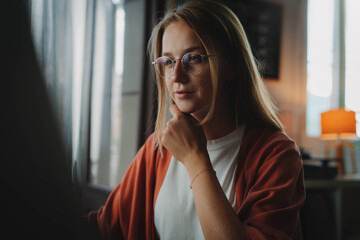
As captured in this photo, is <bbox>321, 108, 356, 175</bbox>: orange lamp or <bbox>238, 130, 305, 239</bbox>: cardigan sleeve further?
<bbox>321, 108, 356, 175</bbox>: orange lamp

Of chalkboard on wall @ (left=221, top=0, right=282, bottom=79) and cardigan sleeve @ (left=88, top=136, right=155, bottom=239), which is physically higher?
chalkboard on wall @ (left=221, top=0, right=282, bottom=79)

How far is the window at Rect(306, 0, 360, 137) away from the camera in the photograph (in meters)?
3.30

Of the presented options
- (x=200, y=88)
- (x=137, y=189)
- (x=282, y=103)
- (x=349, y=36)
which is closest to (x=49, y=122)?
(x=200, y=88)

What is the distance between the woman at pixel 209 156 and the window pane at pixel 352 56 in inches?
122

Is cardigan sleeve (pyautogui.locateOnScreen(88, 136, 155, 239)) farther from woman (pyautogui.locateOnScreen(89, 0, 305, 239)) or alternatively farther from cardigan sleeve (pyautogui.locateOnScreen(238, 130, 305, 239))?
cardigan sleeve (pyautogui.locateOnScreen(238, 130, 305, 239))

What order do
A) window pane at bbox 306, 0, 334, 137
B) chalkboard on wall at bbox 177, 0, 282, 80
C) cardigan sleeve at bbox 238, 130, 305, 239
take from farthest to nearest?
window pane at bbox 306, 0, 334, 137 < chalkboard on wall at bbox 177, 0, 282, 80 < cardigan sleeve at bbox 238, 130, 305, 239

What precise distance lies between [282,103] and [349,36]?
58.1 inches

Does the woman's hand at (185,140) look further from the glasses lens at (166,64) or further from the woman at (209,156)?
the glasses lens at (166,64)

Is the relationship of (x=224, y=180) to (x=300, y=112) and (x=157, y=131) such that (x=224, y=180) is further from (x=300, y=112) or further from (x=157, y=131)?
(x=300, y=112)

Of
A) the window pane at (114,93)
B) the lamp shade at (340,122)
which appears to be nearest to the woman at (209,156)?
the window pane at (114,93)

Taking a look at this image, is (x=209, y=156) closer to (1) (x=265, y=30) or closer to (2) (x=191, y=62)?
(2) (x=191, y=62)

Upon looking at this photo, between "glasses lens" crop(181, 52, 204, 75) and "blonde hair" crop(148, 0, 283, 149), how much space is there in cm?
3

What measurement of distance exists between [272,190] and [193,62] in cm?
42

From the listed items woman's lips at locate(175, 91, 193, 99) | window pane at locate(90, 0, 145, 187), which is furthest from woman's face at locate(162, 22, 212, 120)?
window pane at locate(90, 0, 145, 187)
